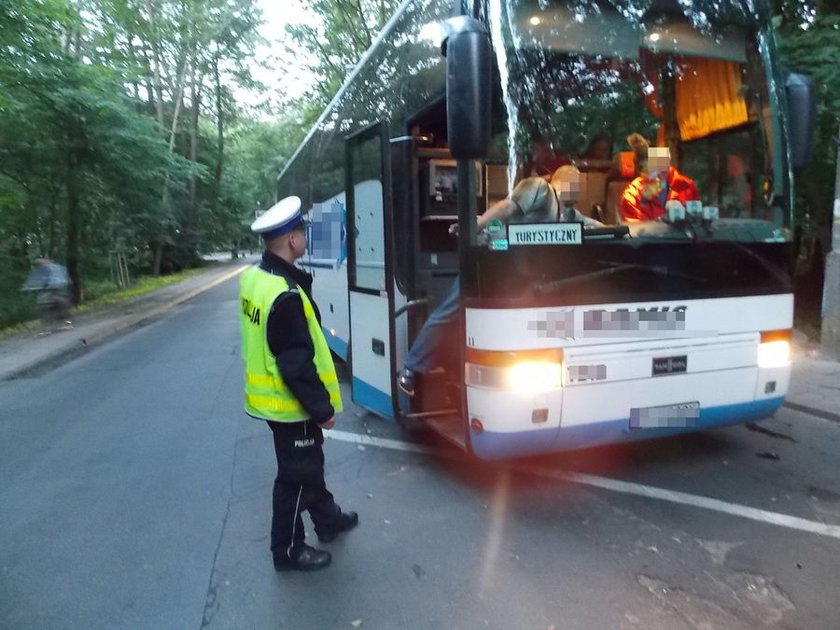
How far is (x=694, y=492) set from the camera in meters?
4.39

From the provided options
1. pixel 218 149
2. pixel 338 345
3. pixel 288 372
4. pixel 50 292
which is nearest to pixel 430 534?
pixel 288 372

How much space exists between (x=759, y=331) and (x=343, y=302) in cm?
415

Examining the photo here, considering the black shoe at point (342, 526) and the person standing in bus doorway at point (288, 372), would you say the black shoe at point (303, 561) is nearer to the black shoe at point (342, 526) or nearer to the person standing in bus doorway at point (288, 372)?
the person standing in bus doorway at point (288, 372)

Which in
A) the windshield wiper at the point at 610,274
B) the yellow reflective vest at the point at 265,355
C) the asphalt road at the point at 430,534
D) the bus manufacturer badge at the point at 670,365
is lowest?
the asphalt road at the point at 430,534

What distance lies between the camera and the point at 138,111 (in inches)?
742

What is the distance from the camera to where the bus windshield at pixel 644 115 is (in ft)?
12.5

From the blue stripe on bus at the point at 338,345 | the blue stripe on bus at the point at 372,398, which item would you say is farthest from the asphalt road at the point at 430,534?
the blue stripe on bus at the point at 338,345

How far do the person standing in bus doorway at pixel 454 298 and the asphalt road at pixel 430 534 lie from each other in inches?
32.4

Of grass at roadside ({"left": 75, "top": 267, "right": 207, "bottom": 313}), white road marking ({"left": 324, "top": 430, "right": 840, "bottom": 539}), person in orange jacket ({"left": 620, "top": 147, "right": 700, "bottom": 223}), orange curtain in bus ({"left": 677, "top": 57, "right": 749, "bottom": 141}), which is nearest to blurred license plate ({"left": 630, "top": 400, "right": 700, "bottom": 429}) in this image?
white road marking ({"left": 324, "top": 430, "right": 840, "bottom": 539})

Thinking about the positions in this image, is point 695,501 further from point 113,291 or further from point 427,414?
point 113,291

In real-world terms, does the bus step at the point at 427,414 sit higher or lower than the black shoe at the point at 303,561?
higher

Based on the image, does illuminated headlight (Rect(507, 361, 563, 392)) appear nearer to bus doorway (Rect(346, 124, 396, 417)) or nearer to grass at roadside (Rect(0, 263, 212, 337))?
bus doorway (Rect(346, 124, 396, 417))

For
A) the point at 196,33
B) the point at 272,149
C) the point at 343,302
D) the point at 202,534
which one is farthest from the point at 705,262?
the point at 272,149

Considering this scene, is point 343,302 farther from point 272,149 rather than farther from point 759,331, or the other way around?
point 272,149
